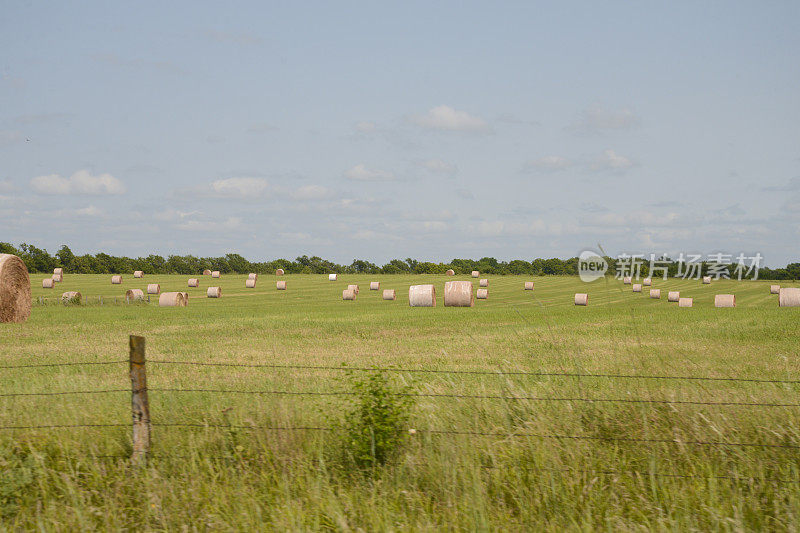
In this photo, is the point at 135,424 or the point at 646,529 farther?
the point at 135,424

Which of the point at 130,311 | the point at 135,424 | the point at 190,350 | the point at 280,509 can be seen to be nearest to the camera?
the point at 280,509

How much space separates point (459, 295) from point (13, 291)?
2525 centimetres

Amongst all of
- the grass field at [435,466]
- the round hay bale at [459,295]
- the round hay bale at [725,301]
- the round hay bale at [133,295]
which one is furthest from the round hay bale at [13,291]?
the round hay bale at [725,301]

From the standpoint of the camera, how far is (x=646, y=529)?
185 inches

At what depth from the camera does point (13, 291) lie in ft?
101

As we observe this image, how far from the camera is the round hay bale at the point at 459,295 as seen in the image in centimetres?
4241

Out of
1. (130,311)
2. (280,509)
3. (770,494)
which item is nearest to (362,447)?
(280,509)

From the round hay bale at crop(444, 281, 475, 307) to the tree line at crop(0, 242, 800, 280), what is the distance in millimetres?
51021

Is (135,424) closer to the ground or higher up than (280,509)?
higher up

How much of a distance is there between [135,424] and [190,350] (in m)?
12.7

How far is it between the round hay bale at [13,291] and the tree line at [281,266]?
6641 centimetres

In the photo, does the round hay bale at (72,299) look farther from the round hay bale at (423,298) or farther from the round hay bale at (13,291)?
the round hay bale at (423,298)

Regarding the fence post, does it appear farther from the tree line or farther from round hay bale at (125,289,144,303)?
the tree line

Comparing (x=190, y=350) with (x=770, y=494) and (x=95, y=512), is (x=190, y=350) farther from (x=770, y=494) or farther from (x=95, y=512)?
(x=770, y=494)
